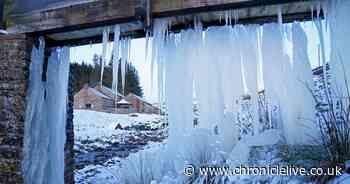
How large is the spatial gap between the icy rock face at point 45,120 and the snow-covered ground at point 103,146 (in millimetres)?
1071

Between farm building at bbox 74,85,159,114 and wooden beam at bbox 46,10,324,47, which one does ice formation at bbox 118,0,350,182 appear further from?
farm building at bbox 74,85,159,114

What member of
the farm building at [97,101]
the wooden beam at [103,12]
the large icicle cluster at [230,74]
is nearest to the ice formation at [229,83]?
the large icicle cluster at [230,74]

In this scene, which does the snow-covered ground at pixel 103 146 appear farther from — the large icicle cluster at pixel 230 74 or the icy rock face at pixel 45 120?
the icy rock face at pixel 45 120

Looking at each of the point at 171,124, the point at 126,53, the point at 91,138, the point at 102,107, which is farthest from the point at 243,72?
the point at 102,107

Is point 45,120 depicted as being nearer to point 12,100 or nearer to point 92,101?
point 12,100

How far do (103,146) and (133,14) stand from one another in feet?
20.9

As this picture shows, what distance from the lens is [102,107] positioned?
18.4m

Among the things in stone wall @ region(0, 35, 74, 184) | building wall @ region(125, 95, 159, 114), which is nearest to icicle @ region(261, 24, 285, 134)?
stone wall @ region(0, 35, 74, 184)

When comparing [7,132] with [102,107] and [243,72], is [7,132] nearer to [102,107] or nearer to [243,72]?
[243,72]

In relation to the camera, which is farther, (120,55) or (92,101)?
(92,101)

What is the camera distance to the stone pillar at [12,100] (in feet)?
8.54

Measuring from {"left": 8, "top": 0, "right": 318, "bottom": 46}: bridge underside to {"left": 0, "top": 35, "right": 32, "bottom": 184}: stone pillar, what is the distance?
167mm

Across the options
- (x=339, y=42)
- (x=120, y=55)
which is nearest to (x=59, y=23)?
(x=120, y=55)

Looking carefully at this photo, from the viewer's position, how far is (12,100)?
2664 millimetres
